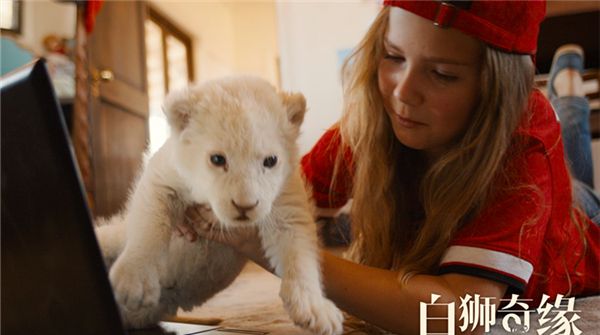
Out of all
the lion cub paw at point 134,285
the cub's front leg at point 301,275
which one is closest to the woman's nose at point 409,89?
the cub's front leg at point 301,275

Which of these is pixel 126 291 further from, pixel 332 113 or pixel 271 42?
pixel 271 42

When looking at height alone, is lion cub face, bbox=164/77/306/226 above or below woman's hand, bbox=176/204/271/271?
above

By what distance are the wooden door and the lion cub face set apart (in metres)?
1.87

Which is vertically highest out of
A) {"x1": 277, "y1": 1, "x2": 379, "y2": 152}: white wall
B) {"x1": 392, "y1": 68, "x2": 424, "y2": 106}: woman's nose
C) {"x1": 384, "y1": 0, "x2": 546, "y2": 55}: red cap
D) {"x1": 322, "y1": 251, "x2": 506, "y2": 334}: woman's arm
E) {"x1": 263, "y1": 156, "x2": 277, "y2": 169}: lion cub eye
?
{"x1": 277, "y1": 1, "x2": 379, "y2": 152}: white wall

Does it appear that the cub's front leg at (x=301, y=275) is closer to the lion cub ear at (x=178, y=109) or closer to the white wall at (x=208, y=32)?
the lion cub ear at (x=178, y=109)

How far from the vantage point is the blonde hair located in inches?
40.8

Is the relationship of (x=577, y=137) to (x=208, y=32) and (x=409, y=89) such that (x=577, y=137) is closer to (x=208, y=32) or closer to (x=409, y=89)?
(x=409, y=89)

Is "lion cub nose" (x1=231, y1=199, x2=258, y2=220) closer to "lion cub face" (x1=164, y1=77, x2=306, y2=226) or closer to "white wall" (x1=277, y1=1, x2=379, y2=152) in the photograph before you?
"lion cub face" (x1=164, y1=77, x2=306, y2=226)

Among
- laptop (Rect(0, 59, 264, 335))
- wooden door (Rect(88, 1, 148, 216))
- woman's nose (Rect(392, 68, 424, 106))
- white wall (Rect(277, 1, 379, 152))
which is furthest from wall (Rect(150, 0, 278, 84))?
laptop (Rect(0, 59, 264, 335))

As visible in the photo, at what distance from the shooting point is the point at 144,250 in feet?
2.84

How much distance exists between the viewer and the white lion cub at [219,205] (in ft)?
2.64

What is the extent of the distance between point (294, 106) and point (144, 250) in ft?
1.23

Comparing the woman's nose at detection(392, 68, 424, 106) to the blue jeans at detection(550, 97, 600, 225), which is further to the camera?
the blue jeans at detection(550, 97, 600, 225)

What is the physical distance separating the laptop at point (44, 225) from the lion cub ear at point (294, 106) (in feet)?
1.67
